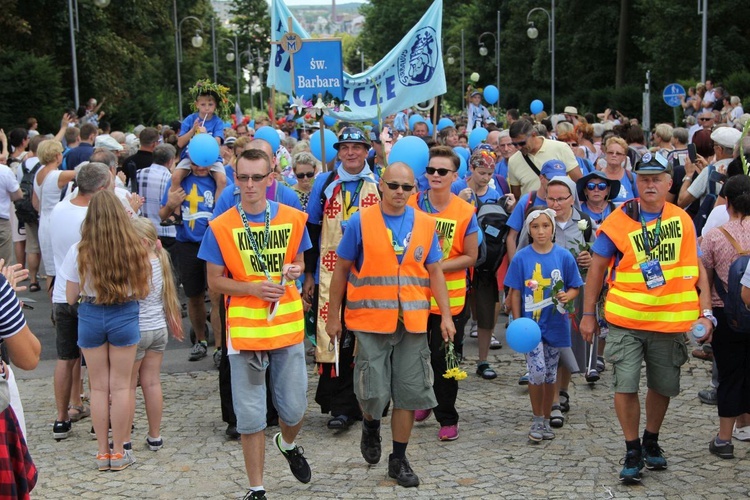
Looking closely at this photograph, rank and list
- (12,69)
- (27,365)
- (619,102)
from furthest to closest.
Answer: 1. (619,102)
2. (12,69)
3. (27,365)

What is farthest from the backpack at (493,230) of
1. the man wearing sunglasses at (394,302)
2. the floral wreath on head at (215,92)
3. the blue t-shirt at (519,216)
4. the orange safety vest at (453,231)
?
the floral wreath on head at (215,92)

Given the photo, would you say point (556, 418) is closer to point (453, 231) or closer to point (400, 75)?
point (453, 231)

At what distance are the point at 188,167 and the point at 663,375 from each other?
4.94m

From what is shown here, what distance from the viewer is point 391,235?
633 centimetres

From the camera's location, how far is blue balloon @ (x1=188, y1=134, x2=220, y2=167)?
29.7 feet

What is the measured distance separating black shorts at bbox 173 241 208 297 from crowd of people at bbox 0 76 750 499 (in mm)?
989

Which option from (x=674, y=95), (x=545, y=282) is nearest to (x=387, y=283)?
(x=545, y=282)

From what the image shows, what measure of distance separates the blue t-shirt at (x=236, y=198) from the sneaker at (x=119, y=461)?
178 cm

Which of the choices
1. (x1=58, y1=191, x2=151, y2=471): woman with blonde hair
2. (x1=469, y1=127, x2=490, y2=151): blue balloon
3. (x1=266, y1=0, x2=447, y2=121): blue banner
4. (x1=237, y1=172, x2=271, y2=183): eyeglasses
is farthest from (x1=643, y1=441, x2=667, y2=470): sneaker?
(x1=469, y1=127, x2=490, y2=151): blue balloon

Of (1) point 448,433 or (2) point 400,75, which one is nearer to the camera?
(1) point 448,433

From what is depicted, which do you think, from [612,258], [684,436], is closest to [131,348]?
[612,258]

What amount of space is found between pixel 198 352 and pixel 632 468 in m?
5.06

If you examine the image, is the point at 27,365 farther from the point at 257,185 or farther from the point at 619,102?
the point at 619,102

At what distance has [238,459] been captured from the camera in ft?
23.0
